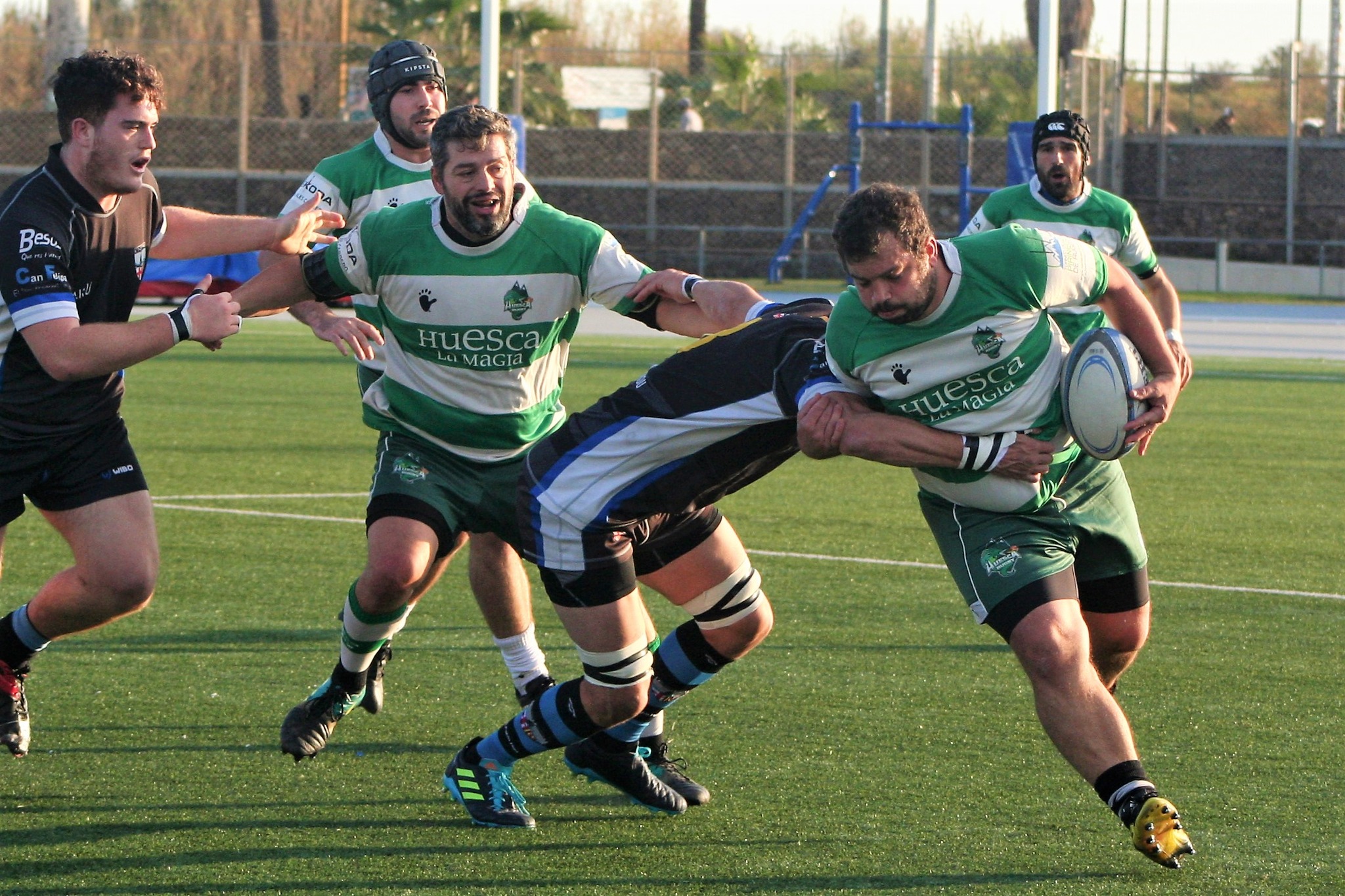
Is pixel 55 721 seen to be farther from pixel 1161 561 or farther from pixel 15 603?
pixel 1161 561

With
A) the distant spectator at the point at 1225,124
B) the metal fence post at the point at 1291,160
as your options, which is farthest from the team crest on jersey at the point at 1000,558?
the distant spectator at the point at 1225,124

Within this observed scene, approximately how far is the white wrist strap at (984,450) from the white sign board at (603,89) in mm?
25832

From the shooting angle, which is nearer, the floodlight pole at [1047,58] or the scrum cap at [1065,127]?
the scrum cap at [1065,127]

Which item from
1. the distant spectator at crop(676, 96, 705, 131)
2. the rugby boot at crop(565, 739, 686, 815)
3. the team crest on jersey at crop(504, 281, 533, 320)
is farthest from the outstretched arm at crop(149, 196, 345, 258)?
the distant spectator at crop(676, 96, 705, 131)

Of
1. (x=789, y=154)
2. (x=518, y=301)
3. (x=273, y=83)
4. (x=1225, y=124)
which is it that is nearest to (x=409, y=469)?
(x=518, y=301)

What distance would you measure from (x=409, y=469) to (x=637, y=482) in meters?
0.99

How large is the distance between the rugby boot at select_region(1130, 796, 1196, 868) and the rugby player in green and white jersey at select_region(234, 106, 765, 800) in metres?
1.68

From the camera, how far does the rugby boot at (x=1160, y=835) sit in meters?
3.99

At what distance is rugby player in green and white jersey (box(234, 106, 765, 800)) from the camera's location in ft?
16.0

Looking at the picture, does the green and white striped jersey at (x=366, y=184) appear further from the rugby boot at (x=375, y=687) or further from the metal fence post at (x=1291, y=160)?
the metal fence post at (x=1291, y=160)

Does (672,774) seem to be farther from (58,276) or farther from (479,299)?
(58,276)

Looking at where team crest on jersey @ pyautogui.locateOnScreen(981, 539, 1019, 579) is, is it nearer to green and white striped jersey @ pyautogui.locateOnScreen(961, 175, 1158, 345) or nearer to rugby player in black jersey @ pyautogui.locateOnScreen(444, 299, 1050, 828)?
rugby player in black jersey @ pyautogui.locateOnScreen(444, 299, 1050, 828)

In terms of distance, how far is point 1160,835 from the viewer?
399 cm

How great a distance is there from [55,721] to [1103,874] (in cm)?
316
